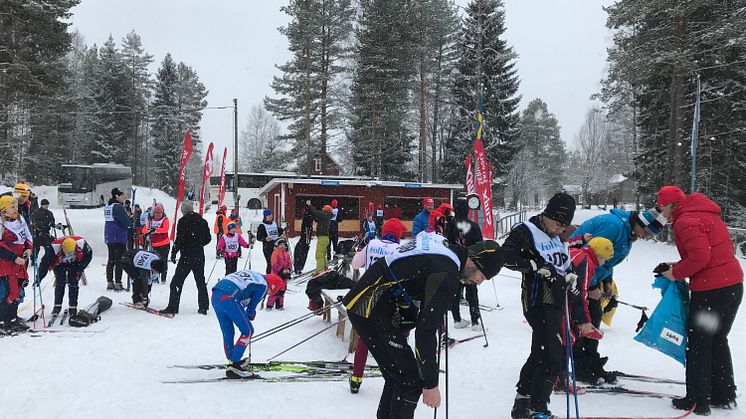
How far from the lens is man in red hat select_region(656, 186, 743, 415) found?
391cm

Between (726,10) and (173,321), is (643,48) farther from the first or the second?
(173,321)

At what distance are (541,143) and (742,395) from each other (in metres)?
57.7

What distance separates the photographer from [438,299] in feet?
8.97

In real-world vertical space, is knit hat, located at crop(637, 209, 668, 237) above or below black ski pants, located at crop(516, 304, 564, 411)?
above

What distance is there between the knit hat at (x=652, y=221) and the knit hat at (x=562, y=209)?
1.39 metres

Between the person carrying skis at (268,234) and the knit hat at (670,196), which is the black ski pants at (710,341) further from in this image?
the person carrying skis at (268,234)

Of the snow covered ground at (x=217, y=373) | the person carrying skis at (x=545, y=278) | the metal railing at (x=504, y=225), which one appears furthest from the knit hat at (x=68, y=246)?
the metal railing at (x=504, y=225)

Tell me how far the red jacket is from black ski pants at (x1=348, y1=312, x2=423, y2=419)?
2.57m

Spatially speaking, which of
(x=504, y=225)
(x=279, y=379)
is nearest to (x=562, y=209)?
(x=279, y=379)

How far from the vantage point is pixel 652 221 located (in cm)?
460

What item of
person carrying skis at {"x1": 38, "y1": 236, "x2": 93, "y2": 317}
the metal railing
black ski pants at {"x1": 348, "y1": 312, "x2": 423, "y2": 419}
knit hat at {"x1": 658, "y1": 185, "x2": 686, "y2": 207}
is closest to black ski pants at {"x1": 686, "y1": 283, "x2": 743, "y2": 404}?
knit hat at {"x1": 658, "y1": 185, "x2": 686, "y2": 207}

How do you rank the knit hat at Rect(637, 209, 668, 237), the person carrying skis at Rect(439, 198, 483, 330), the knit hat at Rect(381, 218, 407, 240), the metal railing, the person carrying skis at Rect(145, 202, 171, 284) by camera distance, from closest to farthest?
the knit hat at Rect(637, 209, 668, 237) → the knit hat at Rect(381, 218, 407, 240) → the person carrying skis at Rect(439, 198, 483, 330) → the person carrying skis at Rect(145, 202, 171, 284) → the metal railing

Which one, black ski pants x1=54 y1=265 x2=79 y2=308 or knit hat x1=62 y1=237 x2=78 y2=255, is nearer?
knit hat x1=62 y1=237 x2=78 y2=255

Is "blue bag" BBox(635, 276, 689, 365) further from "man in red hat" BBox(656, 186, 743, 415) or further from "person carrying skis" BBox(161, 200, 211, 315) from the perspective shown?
"person carrying skis" BBox(161, 200, 211, 315)
